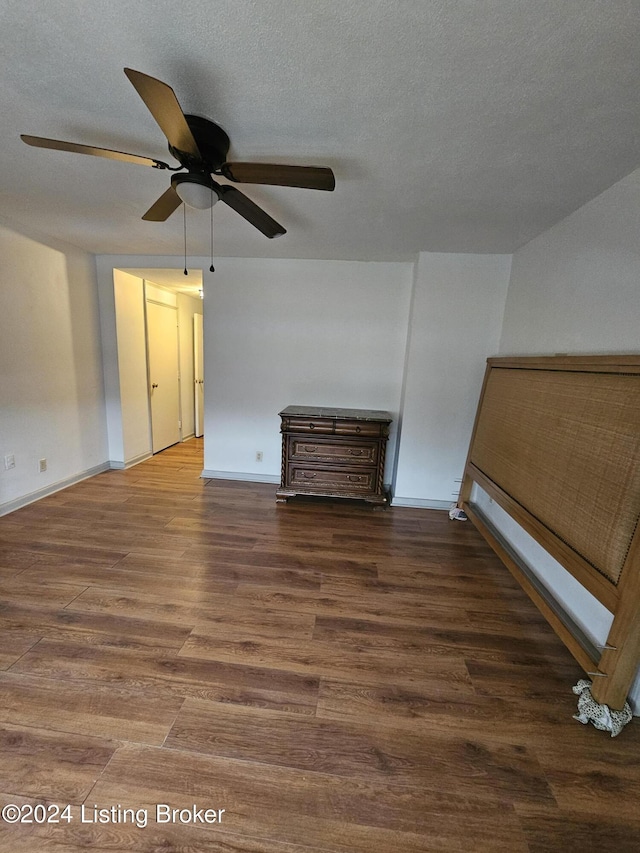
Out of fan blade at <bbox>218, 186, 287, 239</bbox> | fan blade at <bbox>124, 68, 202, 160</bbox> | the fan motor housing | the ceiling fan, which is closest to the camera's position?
fan blade at <bbox>124, 68, 202, 160</bbox>

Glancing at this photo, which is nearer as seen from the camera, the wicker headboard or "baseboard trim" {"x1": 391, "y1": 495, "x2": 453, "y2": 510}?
the wicker headboard

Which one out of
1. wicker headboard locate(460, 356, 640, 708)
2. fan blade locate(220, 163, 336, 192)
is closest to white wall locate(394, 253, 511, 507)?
wicker headboard locate(460, 356, 640, 708)

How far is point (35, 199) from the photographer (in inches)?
88.4

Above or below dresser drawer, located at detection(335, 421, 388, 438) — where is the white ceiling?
above

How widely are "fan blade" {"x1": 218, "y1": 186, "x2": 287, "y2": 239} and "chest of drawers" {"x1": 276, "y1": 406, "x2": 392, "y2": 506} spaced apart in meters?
1.60

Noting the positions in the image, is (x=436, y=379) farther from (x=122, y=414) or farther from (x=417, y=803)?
(x=122, y=414)

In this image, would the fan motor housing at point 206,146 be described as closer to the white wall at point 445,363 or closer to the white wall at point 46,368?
the white wall at point 445,363

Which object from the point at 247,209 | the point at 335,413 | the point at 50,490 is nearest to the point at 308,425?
the point at 335,413

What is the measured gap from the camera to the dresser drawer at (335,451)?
315 cm

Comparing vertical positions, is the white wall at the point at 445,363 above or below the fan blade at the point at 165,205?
below

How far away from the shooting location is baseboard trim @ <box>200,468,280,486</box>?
3.78m

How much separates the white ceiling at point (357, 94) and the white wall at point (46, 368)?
0.90 meters

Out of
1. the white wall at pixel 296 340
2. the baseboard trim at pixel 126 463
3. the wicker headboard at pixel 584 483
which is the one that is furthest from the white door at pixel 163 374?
the wicker headboard at pixel 584 483

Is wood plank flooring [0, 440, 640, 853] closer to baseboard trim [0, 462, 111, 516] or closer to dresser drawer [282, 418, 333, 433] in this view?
baseboard trim [0, 462, 111, 516]
